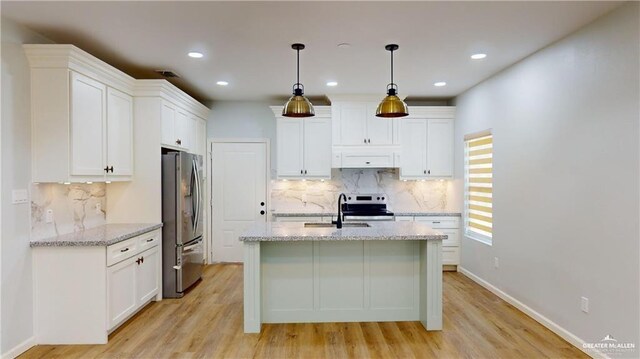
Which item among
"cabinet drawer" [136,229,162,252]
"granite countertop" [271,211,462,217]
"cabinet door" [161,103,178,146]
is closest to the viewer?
"cabinet drawer" [136,229,162,252]

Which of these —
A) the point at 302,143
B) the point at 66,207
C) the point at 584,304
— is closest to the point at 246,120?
the point at 302,143

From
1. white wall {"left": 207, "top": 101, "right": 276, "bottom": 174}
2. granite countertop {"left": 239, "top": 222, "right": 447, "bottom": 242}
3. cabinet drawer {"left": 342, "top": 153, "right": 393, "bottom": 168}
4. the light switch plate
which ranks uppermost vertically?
white wall {"left": 207, "top": 101, "right": 276, "bottom": 174}

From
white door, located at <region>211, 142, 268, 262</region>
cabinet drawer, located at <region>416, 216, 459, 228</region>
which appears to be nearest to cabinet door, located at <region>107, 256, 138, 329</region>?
white door, located at <region>211, 142, 268, 262</region>

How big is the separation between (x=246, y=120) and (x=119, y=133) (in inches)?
90.6

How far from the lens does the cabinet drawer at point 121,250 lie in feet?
10.4

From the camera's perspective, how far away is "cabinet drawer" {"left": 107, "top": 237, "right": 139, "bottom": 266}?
317cm

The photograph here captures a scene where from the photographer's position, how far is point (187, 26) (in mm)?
2975

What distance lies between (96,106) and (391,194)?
4171 millimetres

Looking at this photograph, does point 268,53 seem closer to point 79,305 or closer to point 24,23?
point 24,23

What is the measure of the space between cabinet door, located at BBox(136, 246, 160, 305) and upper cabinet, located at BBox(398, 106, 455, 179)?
357 centimetres

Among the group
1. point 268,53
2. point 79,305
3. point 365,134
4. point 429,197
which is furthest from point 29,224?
point 429,197

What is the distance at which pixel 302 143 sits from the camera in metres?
5.58

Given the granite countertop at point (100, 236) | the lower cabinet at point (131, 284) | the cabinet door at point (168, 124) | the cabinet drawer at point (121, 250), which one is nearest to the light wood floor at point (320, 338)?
the lower cabinet at point (131, 284)

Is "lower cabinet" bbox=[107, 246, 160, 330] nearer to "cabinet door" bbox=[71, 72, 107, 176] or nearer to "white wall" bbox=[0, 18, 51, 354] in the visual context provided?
"white wall" bbox=[0, 18, 51, 354]
